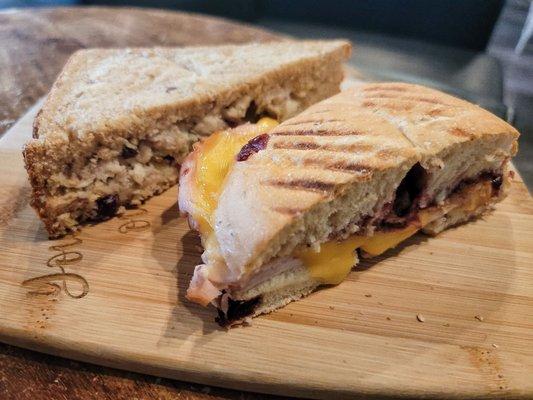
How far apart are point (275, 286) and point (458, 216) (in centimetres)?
94

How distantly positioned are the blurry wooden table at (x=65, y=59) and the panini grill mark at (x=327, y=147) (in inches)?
34.5

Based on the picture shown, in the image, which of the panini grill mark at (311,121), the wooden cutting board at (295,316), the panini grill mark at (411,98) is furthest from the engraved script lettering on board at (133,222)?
the panini grill mark at (411,98)

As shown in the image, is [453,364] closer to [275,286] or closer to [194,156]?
[275,286]

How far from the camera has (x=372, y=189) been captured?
184cm

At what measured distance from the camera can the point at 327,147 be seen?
186 centimetres

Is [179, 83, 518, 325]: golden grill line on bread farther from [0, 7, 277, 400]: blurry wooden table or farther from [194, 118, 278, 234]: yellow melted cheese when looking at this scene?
[0, 7, 277, 400]: blurry wooden table

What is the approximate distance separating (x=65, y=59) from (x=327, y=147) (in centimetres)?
234

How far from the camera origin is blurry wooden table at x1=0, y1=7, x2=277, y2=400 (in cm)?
155

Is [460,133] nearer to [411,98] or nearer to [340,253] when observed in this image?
[411,98]

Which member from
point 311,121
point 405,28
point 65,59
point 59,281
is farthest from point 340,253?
point 405,28

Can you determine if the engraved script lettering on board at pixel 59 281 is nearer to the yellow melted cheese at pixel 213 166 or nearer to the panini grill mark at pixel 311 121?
the yellow melted cheese at pixel 213 166

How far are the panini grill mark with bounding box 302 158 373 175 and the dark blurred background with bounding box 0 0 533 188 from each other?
2.82 metres

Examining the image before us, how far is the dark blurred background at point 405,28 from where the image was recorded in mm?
4547

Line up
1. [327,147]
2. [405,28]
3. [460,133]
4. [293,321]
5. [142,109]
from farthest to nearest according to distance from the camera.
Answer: [405,28]
[142,109]
[460,133]
[327,147]
[293,321]
